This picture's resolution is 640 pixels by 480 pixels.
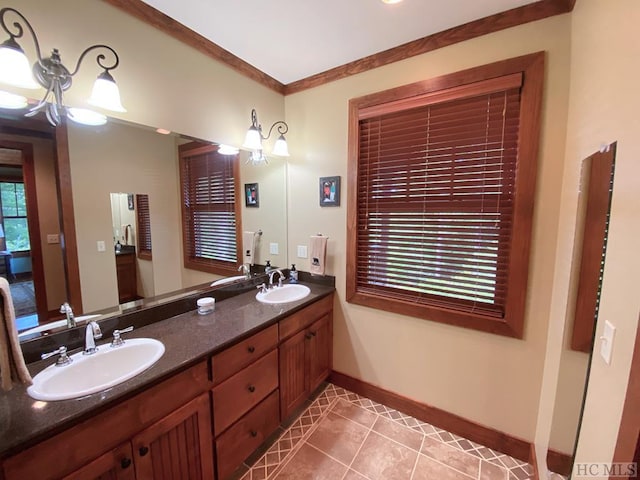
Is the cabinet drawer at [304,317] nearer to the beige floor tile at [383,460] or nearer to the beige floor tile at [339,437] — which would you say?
the beige floor tile at [339,437]

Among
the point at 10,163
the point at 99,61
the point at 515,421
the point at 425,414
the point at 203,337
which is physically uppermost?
the point at 99,61

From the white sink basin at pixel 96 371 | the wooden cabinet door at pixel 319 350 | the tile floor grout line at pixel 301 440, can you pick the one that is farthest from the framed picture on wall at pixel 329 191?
the tile floor grout line at pixel 301 440

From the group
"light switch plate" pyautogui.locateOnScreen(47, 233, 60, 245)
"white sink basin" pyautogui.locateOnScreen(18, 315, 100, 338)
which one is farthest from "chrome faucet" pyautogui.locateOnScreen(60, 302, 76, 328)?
A: "light switch plate" pyautogui.locateOnScreen(47, 233, 60, 245)

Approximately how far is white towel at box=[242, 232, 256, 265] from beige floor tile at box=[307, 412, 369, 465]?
4.54 ft

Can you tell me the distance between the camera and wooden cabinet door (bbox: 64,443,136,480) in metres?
0.90

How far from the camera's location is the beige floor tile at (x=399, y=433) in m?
1.80

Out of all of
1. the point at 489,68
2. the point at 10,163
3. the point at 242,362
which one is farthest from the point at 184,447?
the point at 489,68

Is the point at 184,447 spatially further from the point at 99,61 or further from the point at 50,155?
the point at 99,61

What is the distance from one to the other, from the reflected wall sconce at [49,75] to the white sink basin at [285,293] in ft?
4.87

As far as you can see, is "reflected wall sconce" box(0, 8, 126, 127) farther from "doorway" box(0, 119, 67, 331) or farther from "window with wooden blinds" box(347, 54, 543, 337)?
"window with wooden blinds" box(347, 54, 543, 337)

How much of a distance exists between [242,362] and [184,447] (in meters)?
0.42

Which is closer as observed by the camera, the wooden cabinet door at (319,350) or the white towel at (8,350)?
the white towel at (8,350)

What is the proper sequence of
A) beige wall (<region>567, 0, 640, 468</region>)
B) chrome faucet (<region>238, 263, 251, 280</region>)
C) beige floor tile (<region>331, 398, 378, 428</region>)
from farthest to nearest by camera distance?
chrome faucet (<region>238, 263, 251, 280</region>) → beige floor tile (<region>331, 398, 378, 428</region>) → beige wall (<region>567, 0, 640, 468</region>)

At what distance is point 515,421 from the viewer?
170 centimetres
